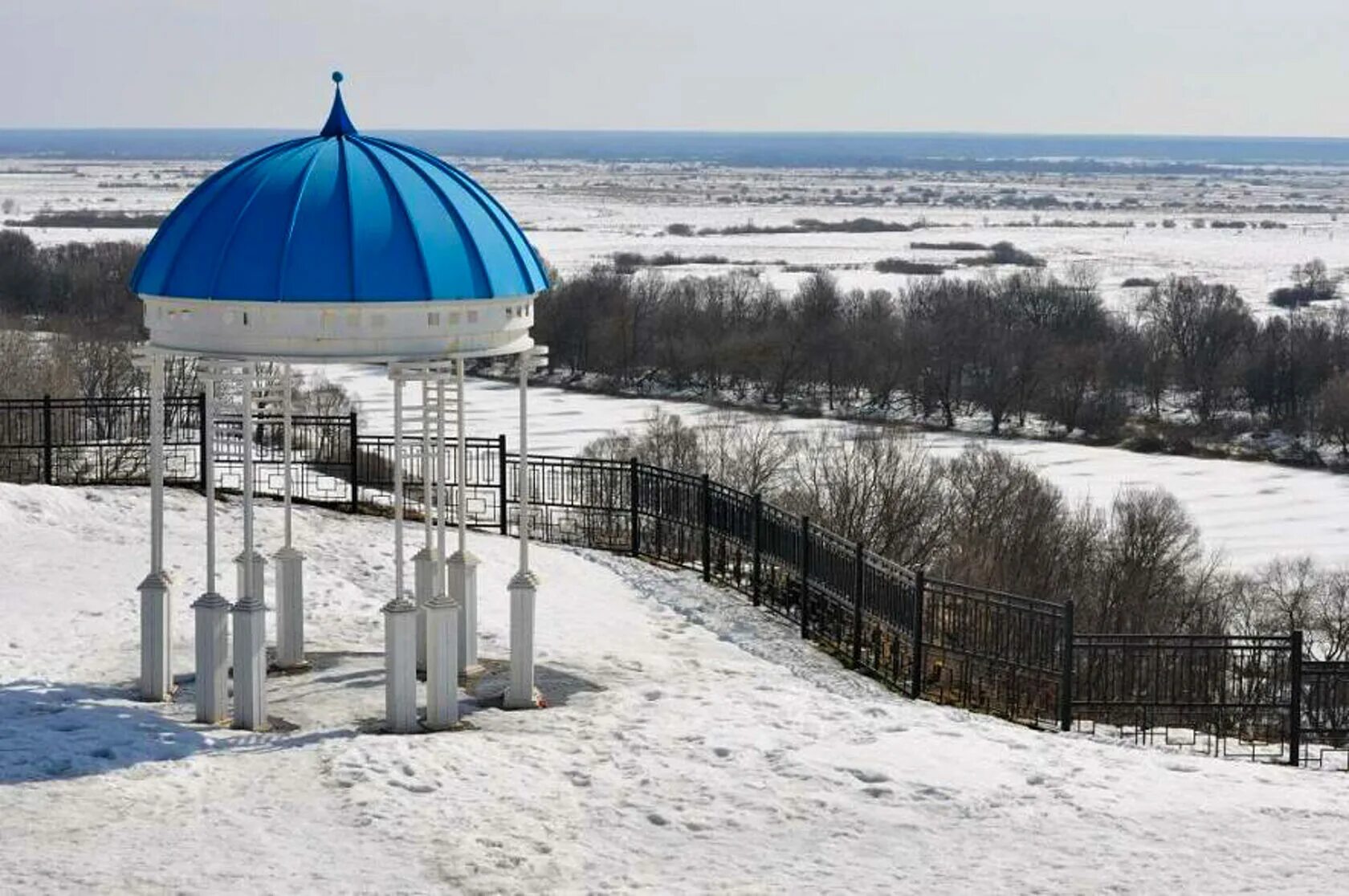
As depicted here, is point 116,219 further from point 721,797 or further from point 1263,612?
point 721,797

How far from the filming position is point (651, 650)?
479 inches

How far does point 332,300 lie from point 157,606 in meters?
2.26

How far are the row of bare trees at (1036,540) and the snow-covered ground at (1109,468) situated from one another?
10.0ft

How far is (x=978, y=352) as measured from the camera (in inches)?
1783

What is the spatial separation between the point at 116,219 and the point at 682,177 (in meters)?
98.6

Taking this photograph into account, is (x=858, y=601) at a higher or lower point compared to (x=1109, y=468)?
higher

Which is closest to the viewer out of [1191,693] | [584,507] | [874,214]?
[1191,693]

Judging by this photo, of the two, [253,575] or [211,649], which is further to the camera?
[253,575]

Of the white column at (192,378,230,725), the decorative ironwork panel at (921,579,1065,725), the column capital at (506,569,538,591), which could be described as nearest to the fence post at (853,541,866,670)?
the decorative ironwork panel at (921,579,1065,725)

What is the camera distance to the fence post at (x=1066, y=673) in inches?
433

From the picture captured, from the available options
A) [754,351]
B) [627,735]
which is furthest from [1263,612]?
[754,351]

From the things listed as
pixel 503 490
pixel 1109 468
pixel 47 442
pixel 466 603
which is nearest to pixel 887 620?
pixel 466 603

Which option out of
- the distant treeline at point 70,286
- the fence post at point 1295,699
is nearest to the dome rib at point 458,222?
the fence post at point 1295,699

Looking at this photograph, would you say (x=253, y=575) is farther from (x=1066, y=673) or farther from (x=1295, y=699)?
(x=1295, y=699)
